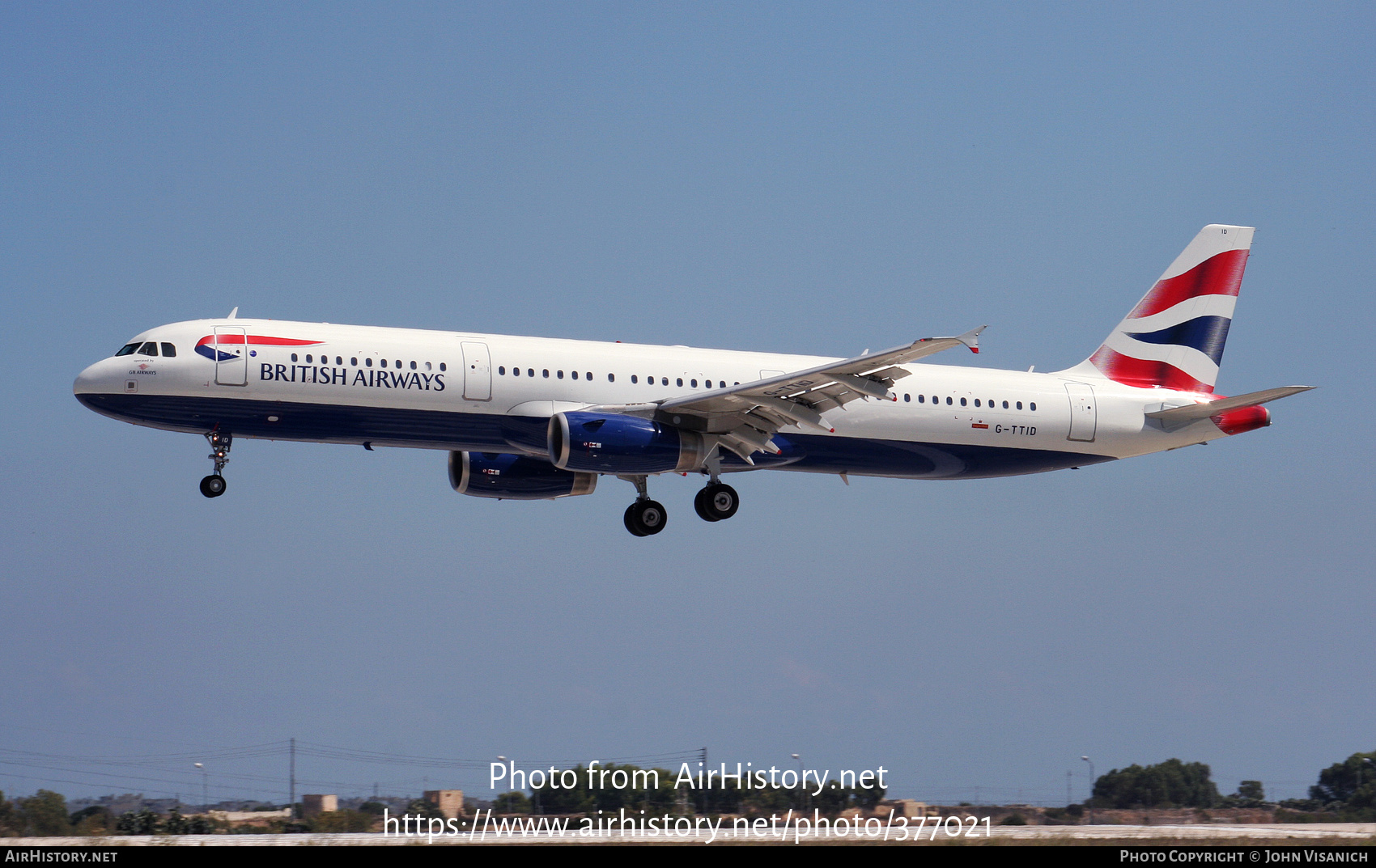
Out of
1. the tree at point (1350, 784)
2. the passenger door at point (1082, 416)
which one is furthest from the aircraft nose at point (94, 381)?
Result: the tree at point (1350, 784)

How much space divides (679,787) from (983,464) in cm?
1258

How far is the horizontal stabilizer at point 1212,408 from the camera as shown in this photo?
3536 centimetres

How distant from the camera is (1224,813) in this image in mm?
34031

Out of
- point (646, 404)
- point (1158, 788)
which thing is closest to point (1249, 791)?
point (1158, 788)

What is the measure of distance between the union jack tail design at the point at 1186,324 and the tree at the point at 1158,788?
11044 millimetres

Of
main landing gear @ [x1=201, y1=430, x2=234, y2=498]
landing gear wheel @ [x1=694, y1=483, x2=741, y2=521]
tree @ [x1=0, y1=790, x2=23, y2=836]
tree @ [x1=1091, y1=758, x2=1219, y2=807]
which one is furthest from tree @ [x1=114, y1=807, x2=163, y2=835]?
tree @ [x1=1091, y1=758, x2=1219, y2=807]

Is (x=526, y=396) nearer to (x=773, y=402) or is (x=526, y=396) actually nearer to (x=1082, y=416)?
(x=773, y=402)

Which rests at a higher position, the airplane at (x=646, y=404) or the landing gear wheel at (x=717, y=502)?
the airplane at (x=646, y=404)

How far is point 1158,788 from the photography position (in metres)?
34.7

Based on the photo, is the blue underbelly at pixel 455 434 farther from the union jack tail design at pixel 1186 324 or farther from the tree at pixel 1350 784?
the tree at pixel 1350 784

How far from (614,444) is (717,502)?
14.8 ft

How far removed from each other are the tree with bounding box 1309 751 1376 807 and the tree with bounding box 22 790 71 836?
26.7 metres
